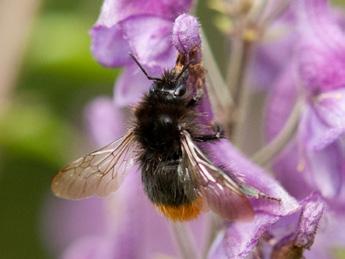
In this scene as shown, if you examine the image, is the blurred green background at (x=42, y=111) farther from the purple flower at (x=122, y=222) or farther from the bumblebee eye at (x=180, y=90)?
the bumblebee eye at (x=180, y=90)

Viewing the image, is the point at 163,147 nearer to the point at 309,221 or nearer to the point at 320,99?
the point at 309,221

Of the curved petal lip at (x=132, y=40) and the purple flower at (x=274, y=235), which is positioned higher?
the curved petal lip at (x=132, y=40)

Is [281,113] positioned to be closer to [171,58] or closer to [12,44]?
[171,58]

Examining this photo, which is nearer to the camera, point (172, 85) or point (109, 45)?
point (172, 85)

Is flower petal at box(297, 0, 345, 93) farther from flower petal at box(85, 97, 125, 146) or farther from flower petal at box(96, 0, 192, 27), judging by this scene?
flower petal at box(85, 97, 125, 146)

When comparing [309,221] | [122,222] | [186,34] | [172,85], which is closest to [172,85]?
[172,85]

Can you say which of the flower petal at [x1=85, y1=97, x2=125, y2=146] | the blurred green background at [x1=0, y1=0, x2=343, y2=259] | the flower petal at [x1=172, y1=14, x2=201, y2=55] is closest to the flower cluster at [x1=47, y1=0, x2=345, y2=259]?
the flower petal at [x1=172, y1=14, x2=201, y2=55]

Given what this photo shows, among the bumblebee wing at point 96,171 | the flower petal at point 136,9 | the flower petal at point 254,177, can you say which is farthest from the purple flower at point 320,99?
the bumblebee wing at point 96,171

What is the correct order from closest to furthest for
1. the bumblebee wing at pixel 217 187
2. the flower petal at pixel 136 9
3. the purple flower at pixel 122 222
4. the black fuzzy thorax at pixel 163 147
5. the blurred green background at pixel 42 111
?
the bumblebee wing at pixel 217 187
the black fuzzy thorax at pixel 163 147
the flower petal at pixel 136 9
the purple flower at pixel 122 222
the blurred green background at pixel 42 111
